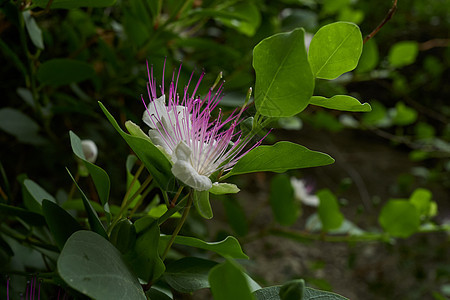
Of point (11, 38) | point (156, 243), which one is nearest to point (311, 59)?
point (156, 243)

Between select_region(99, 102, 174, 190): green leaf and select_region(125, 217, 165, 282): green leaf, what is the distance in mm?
39

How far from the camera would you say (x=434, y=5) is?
2.12 m

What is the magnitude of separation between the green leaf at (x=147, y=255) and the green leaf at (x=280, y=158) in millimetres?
88

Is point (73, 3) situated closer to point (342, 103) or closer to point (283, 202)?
point (342, 103)

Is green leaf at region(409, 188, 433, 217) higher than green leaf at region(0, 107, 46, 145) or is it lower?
lower

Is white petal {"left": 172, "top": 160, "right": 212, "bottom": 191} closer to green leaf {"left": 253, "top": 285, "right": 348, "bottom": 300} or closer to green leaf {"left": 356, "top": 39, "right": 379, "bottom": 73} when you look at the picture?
green leaf {"left": 253, "top": 285, "right": 348, "bottom": 300}

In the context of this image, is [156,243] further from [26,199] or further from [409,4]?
[409,4]

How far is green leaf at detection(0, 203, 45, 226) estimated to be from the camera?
1.62ft

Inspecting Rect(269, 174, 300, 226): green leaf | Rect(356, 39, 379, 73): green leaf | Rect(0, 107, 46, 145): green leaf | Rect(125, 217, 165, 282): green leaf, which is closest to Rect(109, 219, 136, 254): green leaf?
Rect(125, 217, 165, 282): green leaf

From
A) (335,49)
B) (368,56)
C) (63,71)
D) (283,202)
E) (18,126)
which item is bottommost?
(283,202)

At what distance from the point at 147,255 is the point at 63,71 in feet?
1.37

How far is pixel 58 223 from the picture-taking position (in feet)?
1.33

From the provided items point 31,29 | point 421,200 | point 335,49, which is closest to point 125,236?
point 335,49

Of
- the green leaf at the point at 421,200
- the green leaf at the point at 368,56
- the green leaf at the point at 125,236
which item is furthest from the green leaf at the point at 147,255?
the green leaf at the point at 368,56
